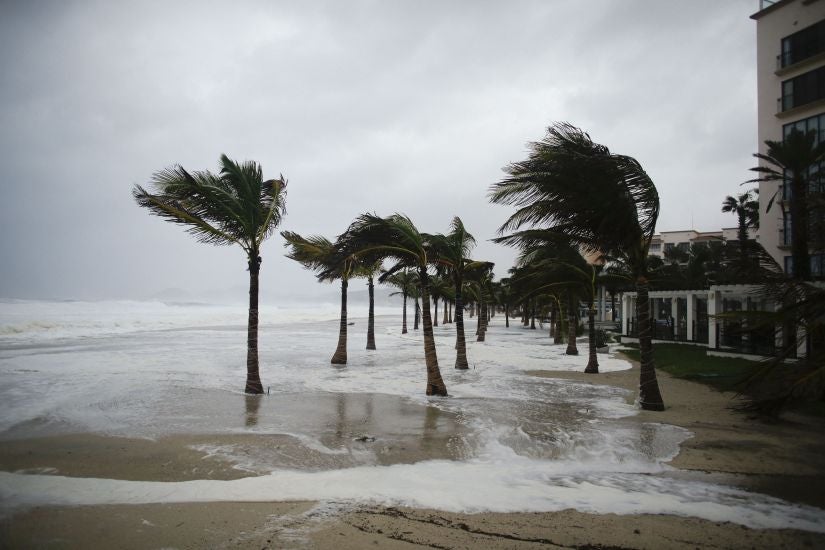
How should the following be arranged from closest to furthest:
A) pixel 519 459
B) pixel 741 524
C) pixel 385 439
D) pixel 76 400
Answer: pixel 741 524
pixel 519 459
pixel 385 439
pixel 76 400

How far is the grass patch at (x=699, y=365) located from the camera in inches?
533

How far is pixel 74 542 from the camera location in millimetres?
4047

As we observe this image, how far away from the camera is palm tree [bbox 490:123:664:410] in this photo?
338 inches

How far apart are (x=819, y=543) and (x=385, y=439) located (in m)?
5.71

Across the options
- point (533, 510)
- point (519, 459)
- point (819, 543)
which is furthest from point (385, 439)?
point (819, 543)

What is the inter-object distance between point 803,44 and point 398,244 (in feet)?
83.6

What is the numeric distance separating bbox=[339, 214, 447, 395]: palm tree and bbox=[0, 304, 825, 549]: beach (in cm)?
108

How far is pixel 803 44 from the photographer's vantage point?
21.8m

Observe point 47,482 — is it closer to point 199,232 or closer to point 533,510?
point 533,510

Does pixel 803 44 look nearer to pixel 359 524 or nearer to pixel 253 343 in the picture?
pixel 253 343

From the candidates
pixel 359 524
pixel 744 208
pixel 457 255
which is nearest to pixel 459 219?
pixel 457 255

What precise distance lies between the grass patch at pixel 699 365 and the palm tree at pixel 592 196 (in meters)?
4.22

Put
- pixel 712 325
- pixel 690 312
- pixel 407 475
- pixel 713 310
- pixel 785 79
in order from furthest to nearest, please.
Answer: pixel 690 312 → pixel 785 79 → pixel 713 310 → pixel 712 325 → pixel 407 475

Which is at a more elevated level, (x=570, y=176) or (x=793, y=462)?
(x=570, y=176)
